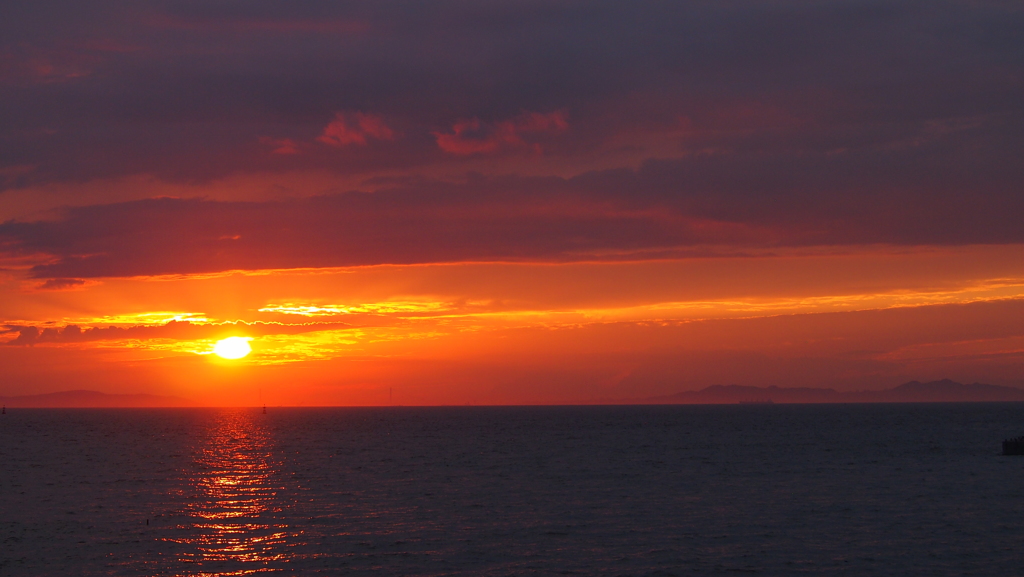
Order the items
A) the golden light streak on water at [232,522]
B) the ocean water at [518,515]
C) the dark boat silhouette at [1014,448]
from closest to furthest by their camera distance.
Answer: the ocean water at [518,515] → the golden light streak on water at [232,522] → the dark boat silhouette at [1014,448]

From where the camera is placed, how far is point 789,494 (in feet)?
204

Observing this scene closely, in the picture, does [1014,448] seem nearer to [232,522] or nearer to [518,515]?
[518,515]

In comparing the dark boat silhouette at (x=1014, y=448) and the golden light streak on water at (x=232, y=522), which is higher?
the golden light streak on water at (x=232, y=522)

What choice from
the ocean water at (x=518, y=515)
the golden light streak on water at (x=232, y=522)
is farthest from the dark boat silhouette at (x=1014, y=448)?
the golden light streak on water at (x=232, y=522)

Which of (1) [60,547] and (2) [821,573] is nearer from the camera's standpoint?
(2) [821,573]

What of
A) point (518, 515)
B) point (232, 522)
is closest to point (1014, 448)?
point (518, 515)

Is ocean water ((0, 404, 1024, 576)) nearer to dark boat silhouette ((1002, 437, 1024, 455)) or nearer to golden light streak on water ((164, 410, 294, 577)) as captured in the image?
golden light streak on water ((164, 410, 294, 577))

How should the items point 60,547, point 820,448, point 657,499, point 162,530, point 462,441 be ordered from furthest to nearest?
point 462,441 → point 820,448 → point 657,499 → point 162,530 → point 60,547

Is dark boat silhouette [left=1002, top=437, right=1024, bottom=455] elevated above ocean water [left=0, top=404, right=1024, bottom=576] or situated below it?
below

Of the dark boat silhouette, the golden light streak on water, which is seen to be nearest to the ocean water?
the golden light streak on water

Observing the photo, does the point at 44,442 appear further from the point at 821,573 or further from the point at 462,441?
the point at 821,573

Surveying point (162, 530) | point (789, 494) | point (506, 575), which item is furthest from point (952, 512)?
point (162, 530)

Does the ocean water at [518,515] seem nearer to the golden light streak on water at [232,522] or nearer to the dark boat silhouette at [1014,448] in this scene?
the golden light streak on water at [232,522]

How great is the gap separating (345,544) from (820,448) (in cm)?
8278
